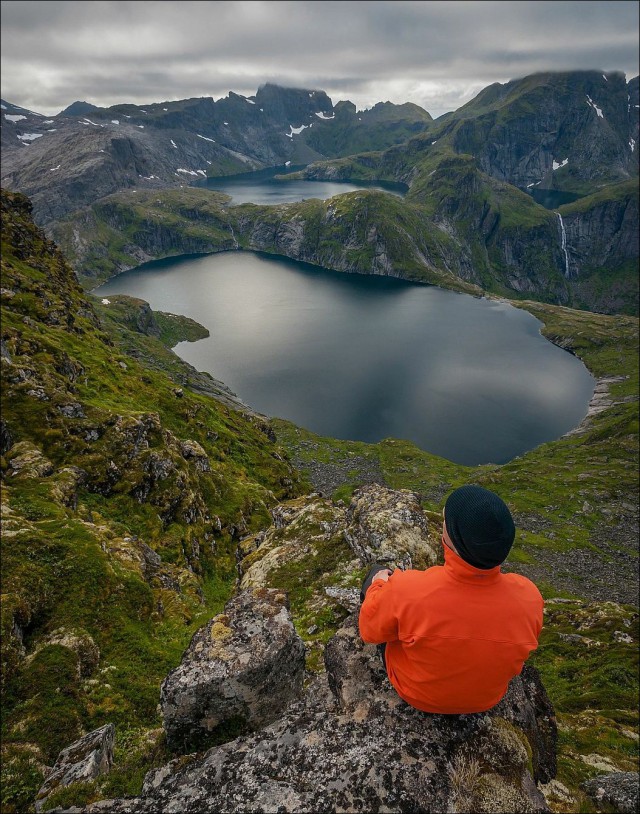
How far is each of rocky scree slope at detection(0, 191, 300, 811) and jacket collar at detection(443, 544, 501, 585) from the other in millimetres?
10636

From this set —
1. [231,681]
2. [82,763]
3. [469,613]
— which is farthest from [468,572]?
[82,763]

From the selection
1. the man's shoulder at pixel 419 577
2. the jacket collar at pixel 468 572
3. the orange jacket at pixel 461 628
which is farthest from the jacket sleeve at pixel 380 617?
the jacket collar at pixel 468 572

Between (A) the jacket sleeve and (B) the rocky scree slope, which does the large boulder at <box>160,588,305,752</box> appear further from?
(A) the jacket sleeve

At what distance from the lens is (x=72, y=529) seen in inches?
773

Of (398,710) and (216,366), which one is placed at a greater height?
(398,710)

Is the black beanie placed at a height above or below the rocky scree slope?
above

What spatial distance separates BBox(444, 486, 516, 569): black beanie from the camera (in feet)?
17.5

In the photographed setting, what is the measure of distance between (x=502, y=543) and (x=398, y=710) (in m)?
3.59

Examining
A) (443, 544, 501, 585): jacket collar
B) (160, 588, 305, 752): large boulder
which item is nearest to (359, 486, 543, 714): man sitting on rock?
(443, 544, 501, 585): jacket collar

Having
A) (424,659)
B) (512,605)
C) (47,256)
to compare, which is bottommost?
(424,659)

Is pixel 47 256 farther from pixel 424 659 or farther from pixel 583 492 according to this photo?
pixel 583 492

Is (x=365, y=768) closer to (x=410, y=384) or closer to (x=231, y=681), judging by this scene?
(x=231, y=681)

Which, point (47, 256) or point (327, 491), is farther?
point (327, 491)

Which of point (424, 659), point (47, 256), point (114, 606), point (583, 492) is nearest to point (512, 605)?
point (424, 659)
